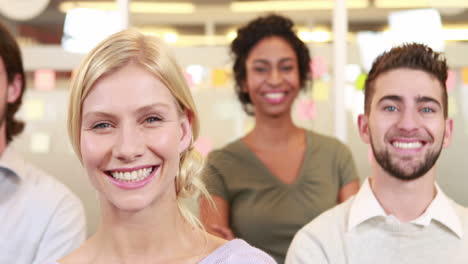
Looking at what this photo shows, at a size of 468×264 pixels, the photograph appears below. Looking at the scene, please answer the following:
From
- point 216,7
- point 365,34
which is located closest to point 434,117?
point 365,34

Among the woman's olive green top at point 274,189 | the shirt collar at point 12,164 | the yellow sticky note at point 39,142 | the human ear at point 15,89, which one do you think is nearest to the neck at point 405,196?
the woman's olive green top at point 274,189

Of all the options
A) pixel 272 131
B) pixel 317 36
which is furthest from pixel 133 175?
pixel 317 36

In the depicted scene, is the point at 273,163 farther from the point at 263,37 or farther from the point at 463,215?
the point at 463,215

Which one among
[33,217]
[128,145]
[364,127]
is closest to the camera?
[128,145]

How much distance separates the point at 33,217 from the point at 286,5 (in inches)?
99.7

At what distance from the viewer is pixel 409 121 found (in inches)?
87.4

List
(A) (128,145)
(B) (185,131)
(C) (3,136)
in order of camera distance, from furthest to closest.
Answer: (C) (3,136) → (B) (185,131) → (A) (128,145)

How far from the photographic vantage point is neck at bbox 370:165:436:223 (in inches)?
88.8

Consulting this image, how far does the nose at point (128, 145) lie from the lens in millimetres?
1553

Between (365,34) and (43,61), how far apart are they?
1935 millimetres

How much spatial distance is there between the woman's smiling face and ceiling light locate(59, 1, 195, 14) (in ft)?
9.93

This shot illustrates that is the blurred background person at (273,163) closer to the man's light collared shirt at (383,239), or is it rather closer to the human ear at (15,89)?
the man's light collared shirt at (383,239)

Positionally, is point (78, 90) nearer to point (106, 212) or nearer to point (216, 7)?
point (106, 212)

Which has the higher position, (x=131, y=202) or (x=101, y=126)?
(x=101, y=126)
